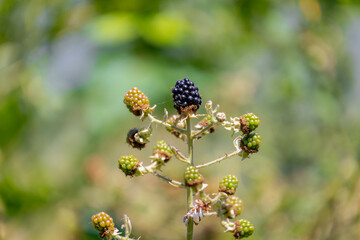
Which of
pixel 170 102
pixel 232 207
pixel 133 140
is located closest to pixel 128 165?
pixel 133 140

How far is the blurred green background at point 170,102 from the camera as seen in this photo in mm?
2988

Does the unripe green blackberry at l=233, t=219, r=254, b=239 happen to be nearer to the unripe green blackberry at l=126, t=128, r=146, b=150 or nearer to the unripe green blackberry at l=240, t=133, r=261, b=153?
the unripe green blackberry at l=240, t=133, r=261, b=153

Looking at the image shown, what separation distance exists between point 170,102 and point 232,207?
82.2 inches

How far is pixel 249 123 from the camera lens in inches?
51.9

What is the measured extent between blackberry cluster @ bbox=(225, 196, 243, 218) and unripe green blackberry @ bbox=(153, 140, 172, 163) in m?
0.20

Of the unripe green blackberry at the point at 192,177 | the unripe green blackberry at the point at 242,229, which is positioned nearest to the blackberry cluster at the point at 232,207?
the unripe green blackberry at the point at 242,229

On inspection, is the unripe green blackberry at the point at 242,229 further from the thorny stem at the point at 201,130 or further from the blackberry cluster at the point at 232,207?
the thorny stem at the point at 201,130

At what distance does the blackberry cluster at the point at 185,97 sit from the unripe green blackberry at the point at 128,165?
0.58 feet

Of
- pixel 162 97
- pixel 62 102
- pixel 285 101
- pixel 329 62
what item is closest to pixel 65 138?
pixel 62 102

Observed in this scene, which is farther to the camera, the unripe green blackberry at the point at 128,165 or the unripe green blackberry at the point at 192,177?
the unripe green blackberry at the point at 128,165

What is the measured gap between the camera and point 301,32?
3.72 meters

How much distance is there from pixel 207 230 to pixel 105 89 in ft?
4.18

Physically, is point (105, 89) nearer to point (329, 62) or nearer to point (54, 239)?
point (54, 239)

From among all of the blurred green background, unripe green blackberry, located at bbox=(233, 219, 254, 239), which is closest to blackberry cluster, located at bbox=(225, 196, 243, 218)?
unripe green blackberry, located at bbox=(233, 219, 254, 239)
